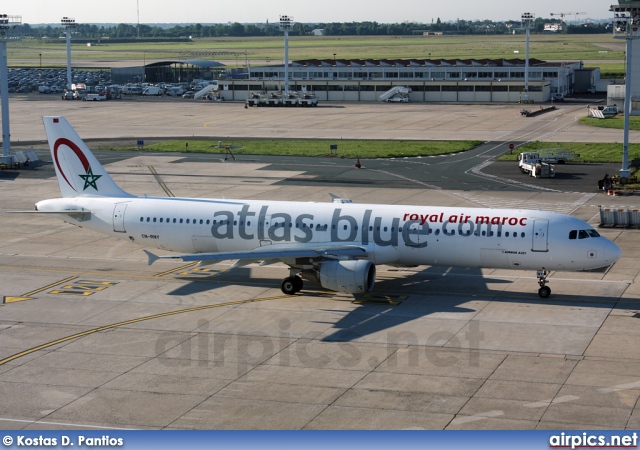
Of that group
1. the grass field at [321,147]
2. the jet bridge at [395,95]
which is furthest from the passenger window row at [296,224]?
the jet bridge at [395,95]

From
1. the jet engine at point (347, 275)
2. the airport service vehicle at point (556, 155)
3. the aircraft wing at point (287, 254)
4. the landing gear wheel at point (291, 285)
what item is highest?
the airport service vehicle at point (556, 155)

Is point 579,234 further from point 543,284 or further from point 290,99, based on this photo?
point 290,99

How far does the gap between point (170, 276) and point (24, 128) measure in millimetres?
97538

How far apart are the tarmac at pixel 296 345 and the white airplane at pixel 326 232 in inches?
79.9

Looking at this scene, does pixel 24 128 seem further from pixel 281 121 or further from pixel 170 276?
pixel 170 276

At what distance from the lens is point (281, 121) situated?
154 metres

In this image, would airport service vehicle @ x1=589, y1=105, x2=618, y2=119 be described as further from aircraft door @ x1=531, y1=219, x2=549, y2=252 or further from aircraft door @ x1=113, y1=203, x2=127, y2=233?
aircraft door @ x1=113, y1=203, x2=127, y2=233

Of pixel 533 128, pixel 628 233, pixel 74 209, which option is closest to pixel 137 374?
pixel 74 209

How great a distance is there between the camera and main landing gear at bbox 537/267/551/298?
1977 inches

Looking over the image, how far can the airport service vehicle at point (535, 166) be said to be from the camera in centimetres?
9375

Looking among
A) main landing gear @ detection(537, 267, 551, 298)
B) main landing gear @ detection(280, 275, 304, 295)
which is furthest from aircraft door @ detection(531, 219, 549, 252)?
main landing gear @ detection(280, 275, 304, 295)

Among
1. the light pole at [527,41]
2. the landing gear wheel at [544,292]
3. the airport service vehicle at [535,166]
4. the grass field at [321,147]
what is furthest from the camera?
the light pole at [527,41]

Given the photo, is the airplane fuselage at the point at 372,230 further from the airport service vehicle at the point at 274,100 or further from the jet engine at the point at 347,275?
the airport service vehicle at the point at 274,100

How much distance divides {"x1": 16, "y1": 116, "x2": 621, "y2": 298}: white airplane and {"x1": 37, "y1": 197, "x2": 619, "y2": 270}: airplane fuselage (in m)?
0.06
